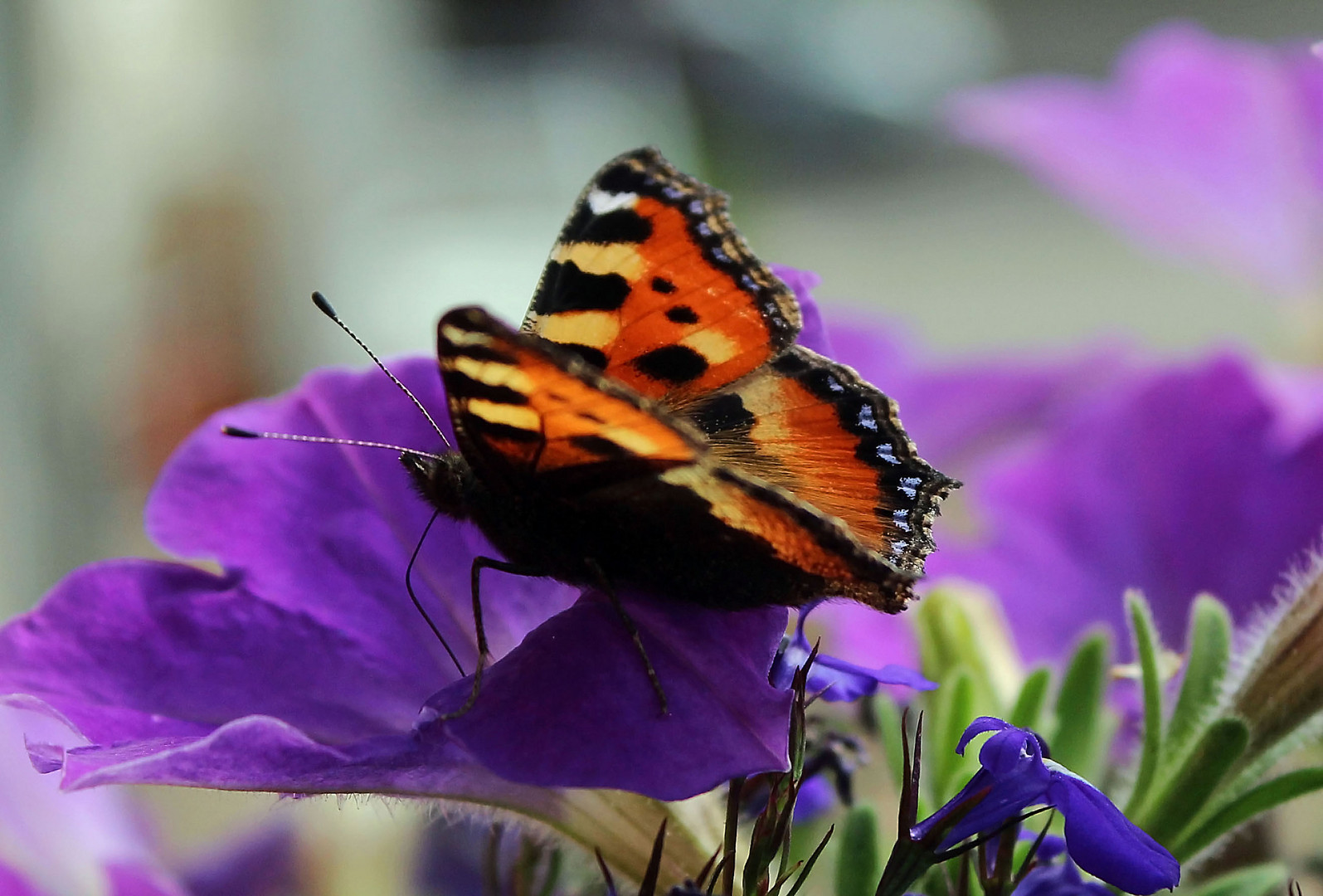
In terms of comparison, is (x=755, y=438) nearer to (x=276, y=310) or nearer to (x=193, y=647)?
(x=193, y=647)

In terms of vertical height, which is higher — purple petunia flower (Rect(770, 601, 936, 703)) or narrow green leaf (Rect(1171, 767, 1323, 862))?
purple petunia flower (Rect(770, 601, 936, 703))

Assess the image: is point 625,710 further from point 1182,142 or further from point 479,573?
point 1182,142

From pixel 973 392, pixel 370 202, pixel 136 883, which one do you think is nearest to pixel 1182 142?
pixel 973 392

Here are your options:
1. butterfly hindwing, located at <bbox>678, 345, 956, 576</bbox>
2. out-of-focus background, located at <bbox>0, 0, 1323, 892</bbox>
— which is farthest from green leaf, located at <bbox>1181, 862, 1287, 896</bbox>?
out-of-focus background, located at <bbox>0, 0, 1323, 892</bbox>

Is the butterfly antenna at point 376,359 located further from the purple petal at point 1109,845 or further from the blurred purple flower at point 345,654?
the purple petal at point 1109,845

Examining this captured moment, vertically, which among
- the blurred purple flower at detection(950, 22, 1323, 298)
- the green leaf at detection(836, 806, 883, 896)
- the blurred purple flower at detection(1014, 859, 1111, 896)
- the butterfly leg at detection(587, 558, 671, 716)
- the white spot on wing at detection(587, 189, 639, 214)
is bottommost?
the green leaf at detection(836, 806, 883, 896)

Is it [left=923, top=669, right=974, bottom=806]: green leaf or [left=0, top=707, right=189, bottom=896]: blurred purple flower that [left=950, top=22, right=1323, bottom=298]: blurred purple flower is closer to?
[left=923, top=669, right=974, bottom=806]: green leaf

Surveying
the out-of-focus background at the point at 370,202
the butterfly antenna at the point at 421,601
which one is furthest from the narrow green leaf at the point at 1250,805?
the out-of-focus background at the point at 370,202
